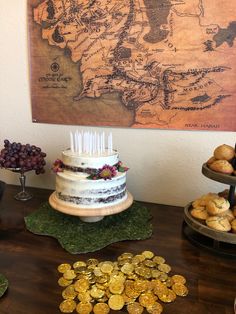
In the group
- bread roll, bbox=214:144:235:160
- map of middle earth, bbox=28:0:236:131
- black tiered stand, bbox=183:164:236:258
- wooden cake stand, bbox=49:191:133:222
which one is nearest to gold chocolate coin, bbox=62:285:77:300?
wooden cake stand, bbox=49:191:133:222

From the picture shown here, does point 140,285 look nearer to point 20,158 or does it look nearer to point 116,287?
point 116,287

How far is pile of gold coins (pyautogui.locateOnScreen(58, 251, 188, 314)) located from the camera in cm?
49

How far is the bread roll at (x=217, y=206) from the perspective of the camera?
651mm

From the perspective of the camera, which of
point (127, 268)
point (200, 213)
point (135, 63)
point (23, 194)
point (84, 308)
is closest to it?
point (84, 308)

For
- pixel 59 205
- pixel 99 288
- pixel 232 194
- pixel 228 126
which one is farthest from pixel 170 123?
pixel 99 288

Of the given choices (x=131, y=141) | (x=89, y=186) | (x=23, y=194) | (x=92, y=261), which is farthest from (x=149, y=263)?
(x=23, y=194)

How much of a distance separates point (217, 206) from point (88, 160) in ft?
1.15

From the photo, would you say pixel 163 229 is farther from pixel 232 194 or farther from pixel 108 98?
pixel 108 98

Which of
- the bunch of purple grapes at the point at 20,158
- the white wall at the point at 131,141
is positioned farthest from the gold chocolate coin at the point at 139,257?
the bunch of purple grapes at the point at 20,158

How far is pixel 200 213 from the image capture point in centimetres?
70

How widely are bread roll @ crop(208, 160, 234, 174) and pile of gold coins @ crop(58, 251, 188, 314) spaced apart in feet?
0.83

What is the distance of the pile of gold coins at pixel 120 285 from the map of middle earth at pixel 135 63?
1.59 feet

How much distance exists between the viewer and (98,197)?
0.73m

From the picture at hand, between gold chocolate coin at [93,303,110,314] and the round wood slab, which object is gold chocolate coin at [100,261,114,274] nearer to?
gold chocolate coin at [93,303,110,314]
